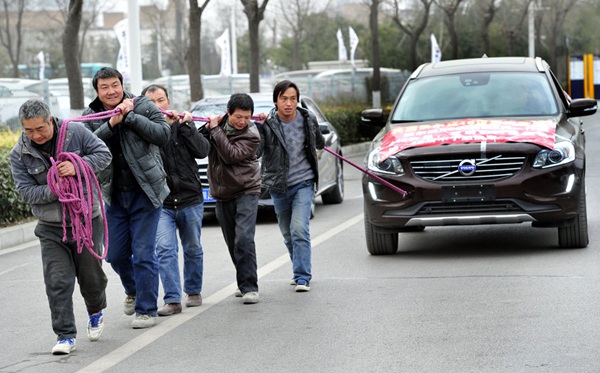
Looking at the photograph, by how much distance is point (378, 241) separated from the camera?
1120cm

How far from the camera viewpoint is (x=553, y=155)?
34.6ft

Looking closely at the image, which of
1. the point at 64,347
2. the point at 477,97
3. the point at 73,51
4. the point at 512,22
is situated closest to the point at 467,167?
the point at 477,97

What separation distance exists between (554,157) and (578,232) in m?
0.79

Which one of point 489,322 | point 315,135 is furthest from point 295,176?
point 489,322

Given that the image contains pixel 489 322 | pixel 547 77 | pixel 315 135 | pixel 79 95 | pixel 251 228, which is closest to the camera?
pixel 489 322

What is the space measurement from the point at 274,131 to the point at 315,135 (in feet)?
1.27

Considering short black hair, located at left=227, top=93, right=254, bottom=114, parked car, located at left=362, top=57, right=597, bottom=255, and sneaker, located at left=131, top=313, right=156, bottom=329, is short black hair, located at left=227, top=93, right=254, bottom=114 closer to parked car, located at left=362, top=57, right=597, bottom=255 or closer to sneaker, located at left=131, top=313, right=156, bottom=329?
sneaker, located at left=131, top=313, right=156, bottom=329

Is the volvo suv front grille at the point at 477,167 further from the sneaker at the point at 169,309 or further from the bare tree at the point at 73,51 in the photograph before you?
the bare tree at the point at 73,51

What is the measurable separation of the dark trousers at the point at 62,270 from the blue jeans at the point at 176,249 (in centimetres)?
109

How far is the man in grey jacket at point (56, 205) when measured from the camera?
724cm

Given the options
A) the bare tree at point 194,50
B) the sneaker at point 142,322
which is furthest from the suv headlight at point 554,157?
the bare tree at point 194,50

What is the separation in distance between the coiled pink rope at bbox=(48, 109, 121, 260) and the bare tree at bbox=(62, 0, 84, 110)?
1405cm

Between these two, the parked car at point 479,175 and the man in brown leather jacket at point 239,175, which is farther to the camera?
the parked car at point 479,175

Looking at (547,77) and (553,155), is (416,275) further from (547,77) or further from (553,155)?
(547,77)
